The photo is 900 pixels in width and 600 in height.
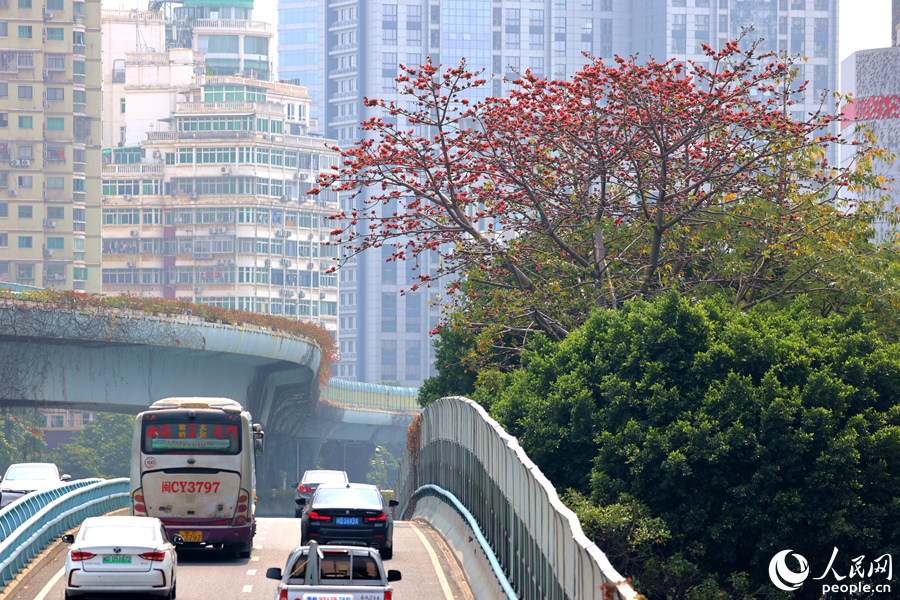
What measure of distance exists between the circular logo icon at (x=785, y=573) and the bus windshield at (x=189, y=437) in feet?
32.9

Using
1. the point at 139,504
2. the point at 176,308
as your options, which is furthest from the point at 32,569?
the point at 176,308

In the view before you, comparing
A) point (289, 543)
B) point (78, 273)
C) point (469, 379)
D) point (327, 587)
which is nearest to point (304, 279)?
point (78, 273)

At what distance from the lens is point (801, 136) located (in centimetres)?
2834

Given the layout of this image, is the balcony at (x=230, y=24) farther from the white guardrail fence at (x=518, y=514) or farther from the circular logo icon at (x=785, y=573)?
the circular logo icon at (x=785, y=573)

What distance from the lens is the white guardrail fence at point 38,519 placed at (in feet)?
67.8

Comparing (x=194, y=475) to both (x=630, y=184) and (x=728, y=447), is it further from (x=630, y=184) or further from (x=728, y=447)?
(x=630, y=184)

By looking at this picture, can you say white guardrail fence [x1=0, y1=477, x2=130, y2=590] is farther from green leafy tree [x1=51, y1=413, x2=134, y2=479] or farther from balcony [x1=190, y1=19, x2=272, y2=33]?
balcony [x1=190, y1=19, x2=272, y2=33]

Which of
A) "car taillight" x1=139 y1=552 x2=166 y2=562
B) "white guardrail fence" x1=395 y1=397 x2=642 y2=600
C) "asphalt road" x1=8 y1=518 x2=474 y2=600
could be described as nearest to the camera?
"white guardrail fence" x1=395 y1=397 x2=642 y2=600

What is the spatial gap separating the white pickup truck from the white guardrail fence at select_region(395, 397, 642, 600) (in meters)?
1.94

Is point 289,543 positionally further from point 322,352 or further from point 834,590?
point 322,352

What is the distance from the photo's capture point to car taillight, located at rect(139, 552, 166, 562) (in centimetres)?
1722

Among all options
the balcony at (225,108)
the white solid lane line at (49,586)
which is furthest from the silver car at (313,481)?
the balcony at (225,108)

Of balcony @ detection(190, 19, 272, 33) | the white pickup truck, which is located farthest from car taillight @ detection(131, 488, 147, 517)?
balcony @ detection(190, 19, 272, 33)

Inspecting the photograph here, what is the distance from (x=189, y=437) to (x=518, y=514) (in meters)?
9.05
